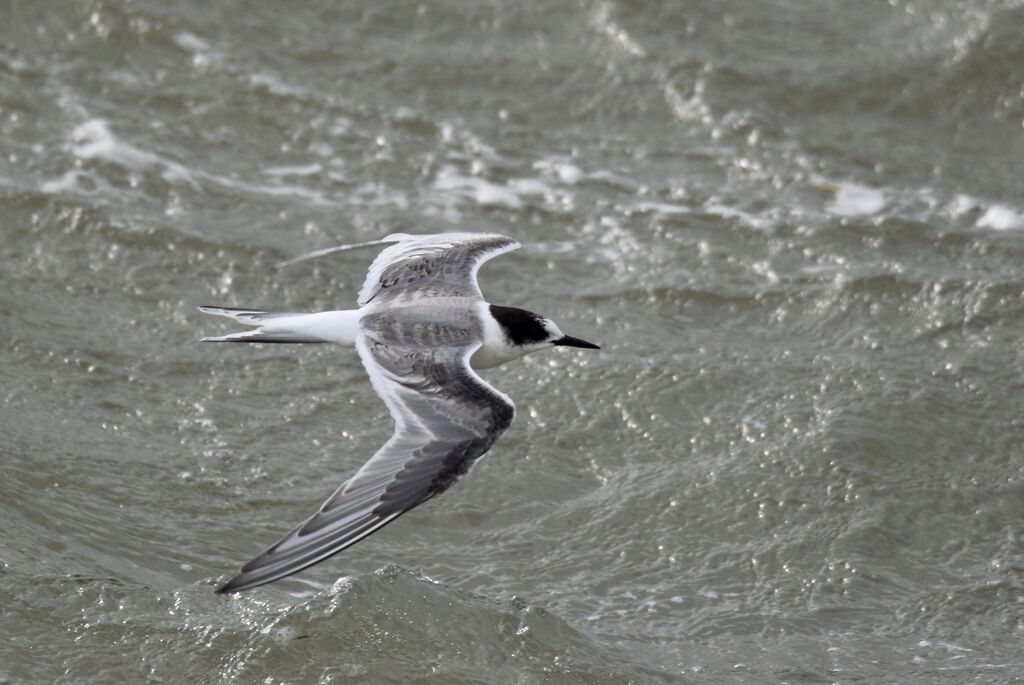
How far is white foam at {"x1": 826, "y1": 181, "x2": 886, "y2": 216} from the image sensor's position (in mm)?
8930

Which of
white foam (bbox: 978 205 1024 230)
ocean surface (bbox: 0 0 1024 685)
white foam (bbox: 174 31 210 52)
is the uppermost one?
white foam (bbox: 174 31 210 52)

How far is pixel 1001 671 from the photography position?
18.2 feet

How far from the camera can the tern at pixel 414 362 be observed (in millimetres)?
4891

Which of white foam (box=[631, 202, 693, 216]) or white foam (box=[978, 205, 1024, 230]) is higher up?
white foam (box=[978, 205, 1024, 230])

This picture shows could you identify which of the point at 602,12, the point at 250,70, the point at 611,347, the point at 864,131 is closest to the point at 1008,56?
the point at 864,131

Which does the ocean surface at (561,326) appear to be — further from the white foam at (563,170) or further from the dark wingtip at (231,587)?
the dark wingtip at (231,587)

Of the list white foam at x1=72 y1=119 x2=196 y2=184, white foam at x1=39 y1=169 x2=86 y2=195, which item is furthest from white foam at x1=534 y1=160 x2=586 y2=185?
white foam at x1=39 y1=169 x2=86 y2=195

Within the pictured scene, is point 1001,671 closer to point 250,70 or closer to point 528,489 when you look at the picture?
point 528,489

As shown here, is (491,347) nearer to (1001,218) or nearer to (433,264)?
(433,264)

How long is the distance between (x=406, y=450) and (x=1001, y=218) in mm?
4979

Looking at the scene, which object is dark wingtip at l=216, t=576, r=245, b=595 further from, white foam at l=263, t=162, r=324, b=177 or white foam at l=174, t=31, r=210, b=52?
white foam at l=174, t=31, r=210, b=52

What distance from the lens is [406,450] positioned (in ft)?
17.3

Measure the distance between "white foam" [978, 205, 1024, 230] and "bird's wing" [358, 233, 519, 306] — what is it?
10.5 ft

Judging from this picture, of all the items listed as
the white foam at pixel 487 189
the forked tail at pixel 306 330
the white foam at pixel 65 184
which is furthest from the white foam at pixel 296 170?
the forked tail at pixel 306 330
